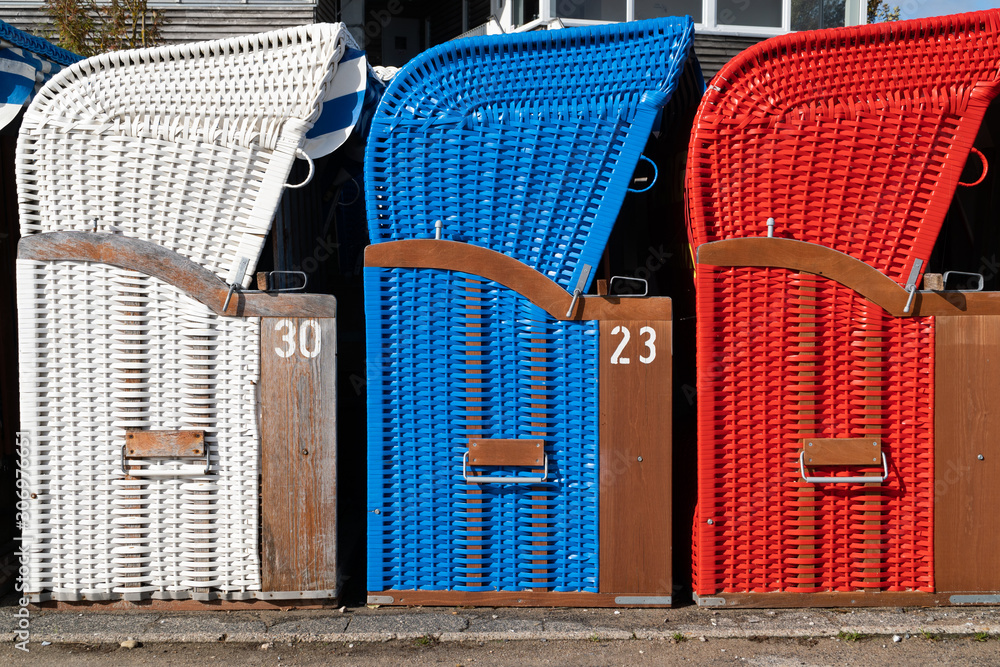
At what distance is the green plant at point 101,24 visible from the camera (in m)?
8.73

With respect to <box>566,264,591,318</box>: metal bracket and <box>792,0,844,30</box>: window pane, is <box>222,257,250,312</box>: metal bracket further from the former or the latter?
<box>792,0,844,30</box>: window pane

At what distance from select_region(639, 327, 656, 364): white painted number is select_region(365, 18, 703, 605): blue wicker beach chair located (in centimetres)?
2

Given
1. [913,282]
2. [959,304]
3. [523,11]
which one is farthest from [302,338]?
[523,11]

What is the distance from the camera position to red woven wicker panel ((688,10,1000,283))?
3527 millimetres

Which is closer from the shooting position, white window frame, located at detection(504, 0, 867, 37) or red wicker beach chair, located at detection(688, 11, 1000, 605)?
red wicker beach chair, located at detection(688, 11, 1000, 605)

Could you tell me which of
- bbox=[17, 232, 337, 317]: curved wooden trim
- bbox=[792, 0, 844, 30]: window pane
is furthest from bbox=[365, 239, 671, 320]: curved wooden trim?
bbox=[792, 0, 844, 30]: window pane

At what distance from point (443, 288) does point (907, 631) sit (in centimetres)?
270

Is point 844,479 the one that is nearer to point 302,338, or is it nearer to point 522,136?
point 522,136

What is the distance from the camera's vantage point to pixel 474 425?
365cm

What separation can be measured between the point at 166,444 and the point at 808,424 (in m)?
3.07

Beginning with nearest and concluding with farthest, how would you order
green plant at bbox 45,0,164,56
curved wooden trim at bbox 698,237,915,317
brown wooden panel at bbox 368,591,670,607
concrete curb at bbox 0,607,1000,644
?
concrete curb at bbox 0,607,1000,644 < curved wooden trim at bbox 698,237,915,317 < brown wooden panel at bbox 368,591,670,607 < green plant at bbox 45,0,164,56

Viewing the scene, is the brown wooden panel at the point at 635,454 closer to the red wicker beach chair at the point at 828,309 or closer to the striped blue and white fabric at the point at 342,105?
the red wicker beach chair at the point at 828,309

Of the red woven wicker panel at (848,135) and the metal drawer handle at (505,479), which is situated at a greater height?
the red woven wicker panel at (848,135)

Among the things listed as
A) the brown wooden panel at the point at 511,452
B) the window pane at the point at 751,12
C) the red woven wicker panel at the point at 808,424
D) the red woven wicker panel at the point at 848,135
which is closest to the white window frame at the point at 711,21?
the window pane at the point at 751,12
